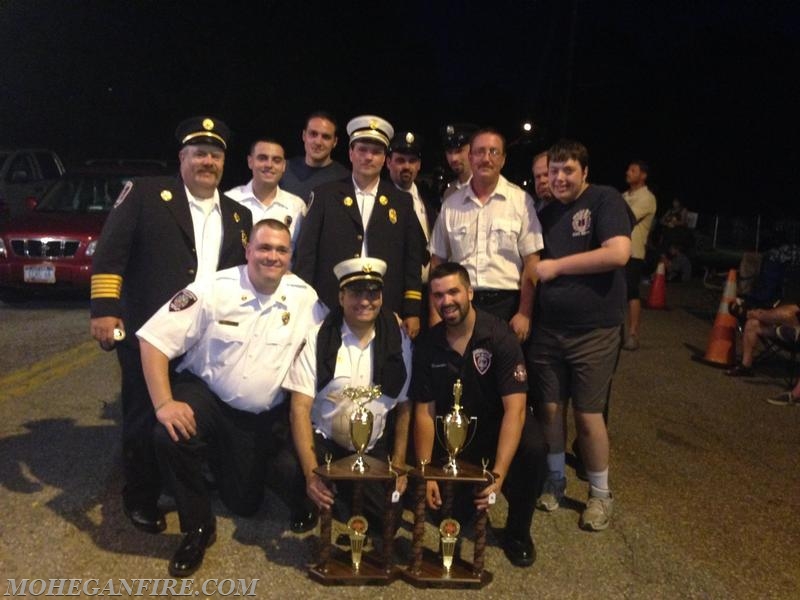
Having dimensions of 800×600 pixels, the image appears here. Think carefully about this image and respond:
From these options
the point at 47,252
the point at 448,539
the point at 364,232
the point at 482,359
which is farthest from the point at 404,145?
the point at 47,252

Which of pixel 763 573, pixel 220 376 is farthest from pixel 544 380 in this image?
pixel 220 376

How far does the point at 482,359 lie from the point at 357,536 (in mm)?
1045

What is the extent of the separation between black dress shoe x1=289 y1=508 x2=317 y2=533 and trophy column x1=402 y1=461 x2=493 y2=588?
67cm

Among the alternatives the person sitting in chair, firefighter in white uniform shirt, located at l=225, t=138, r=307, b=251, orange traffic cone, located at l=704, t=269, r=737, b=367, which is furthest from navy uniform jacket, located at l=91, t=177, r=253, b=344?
orange traffic cone, located at l=704, t=269, r=737, b=367

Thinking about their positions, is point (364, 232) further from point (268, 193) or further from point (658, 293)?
point (658, 293)

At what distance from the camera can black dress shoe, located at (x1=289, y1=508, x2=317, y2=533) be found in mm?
3953

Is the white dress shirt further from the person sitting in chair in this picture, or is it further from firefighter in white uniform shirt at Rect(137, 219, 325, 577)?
the person sitting in chair

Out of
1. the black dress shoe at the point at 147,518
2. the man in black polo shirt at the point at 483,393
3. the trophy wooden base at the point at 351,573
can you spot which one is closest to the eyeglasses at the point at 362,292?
the man in black polo shirt at the point at 483,393

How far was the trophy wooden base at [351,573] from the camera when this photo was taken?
3418 millimetres

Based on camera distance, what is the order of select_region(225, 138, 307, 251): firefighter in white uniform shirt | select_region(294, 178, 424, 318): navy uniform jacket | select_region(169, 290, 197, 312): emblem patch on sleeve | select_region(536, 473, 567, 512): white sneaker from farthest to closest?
select_region(225, 138, 307, 251): firefighter in white uniform shirt, select_region(294, 178, 424, 318): navy uniform jacket, select_region(536, 473, 567, 512): white sneaker, select_region(169, 290, 197, 312): emblem patch on sleeve

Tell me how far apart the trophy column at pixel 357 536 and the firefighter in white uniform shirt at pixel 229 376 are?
0.53 metres

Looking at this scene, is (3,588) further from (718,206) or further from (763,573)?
(718,206)

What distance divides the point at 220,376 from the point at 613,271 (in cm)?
206

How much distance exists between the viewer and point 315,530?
398cm
